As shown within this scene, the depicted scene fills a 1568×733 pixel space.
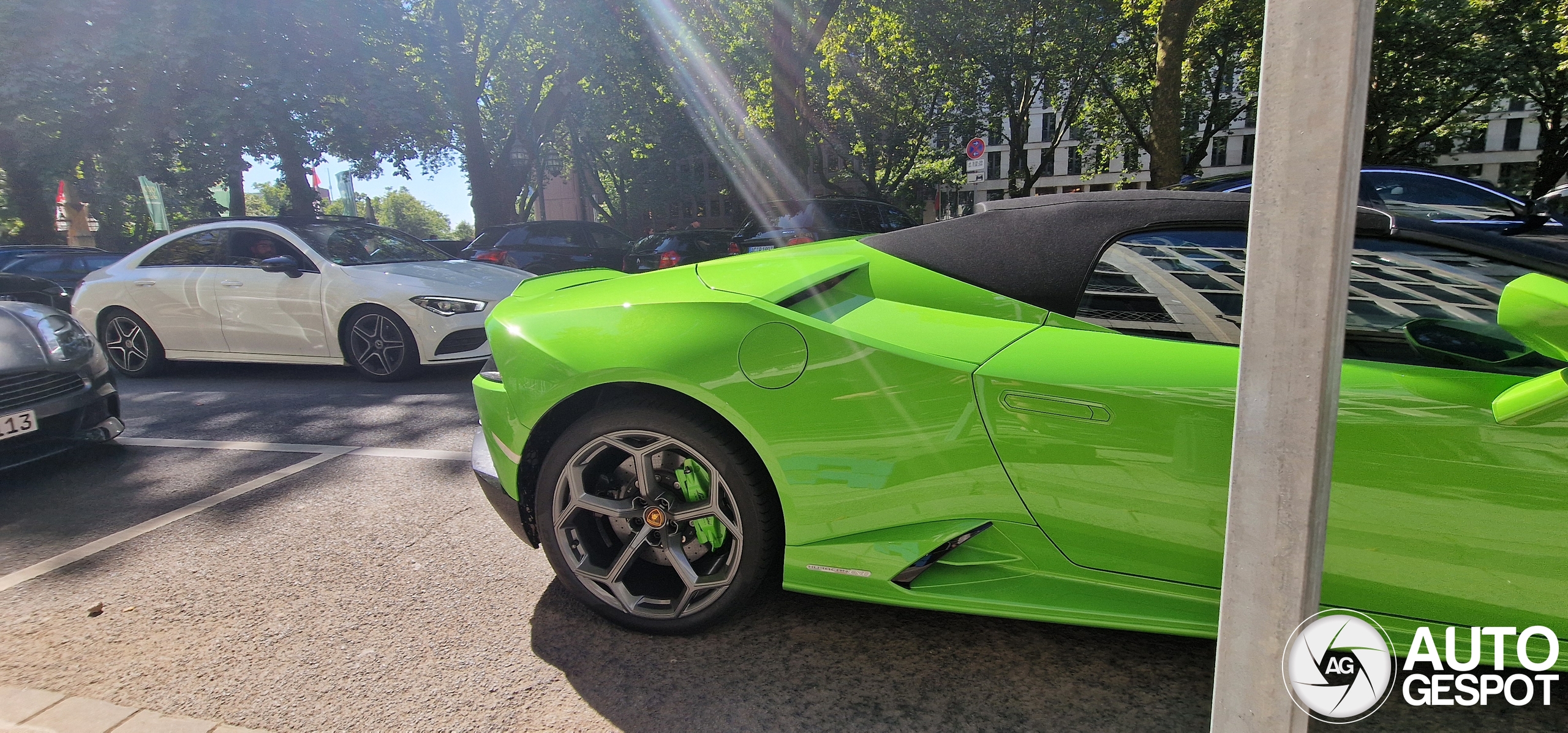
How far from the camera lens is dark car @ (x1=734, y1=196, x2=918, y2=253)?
914 centimetres

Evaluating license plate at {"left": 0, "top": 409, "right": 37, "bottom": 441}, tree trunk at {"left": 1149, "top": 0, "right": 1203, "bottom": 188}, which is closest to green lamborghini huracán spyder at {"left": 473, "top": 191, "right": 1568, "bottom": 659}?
license plate at {"left": 0, "top": 409, "right": 37, "bottom": 441}

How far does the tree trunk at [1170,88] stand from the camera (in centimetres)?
1341

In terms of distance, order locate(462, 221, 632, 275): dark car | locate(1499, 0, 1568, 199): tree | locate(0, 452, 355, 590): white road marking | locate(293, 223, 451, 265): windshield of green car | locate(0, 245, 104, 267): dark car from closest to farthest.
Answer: locate(0, 452, 355, 590): white road marking
locate(293, 223, 451, 265): windshield of green car
locate(462, 221, 632, 275): dark car
locate(0, 245, 104, 267): dark car
locate(1499, 0, 1568, 199): tree

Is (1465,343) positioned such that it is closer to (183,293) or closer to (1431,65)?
(183,293)

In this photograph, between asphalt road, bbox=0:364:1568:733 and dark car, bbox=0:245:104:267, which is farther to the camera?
dark car, bbox=0:245:104:267

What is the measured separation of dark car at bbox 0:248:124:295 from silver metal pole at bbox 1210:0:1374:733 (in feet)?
Result: 54.8

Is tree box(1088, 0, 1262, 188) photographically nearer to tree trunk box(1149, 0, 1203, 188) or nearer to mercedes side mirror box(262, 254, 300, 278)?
tree trunk box(1149, 0, 1203, 188)

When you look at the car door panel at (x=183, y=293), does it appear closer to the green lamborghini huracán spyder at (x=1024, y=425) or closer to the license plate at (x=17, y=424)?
the license plate at (x=17, y=424)

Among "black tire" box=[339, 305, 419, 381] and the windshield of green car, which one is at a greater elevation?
the windshield of green car

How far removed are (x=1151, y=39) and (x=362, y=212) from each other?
9258 cm

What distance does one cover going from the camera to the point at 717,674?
206 centimetres

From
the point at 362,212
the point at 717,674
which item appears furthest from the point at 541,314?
the point at 362,212

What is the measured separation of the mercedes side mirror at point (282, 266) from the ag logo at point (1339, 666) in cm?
696

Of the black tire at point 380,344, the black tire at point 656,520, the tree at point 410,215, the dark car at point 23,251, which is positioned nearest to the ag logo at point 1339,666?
the black tire at point 656,520
